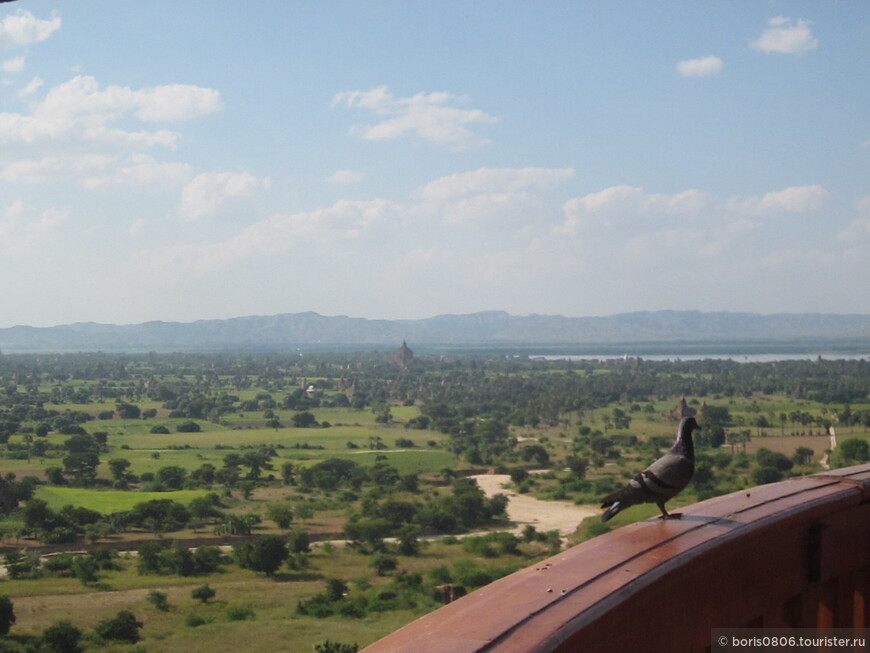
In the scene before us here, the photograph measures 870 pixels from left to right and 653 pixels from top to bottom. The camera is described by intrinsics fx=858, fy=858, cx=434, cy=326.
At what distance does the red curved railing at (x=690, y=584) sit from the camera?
116cm

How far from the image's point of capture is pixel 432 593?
54.6ft

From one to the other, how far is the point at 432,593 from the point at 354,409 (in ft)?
138

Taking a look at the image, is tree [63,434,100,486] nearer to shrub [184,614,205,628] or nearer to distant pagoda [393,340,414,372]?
shrub [184,614,205,628]

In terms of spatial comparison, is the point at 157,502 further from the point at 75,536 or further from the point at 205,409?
the point at 205,409

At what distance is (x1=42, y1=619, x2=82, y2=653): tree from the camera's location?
45.5 ft

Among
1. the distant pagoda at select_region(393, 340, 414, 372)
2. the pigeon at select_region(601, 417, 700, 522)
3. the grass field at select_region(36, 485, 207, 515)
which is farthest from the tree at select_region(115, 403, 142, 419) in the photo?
the pigeon at select_region(601, 417, 700, 522)

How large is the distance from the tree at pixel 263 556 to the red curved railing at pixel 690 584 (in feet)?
59.0

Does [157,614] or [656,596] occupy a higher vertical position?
[656,596]

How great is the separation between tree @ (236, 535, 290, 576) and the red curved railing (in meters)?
18.0

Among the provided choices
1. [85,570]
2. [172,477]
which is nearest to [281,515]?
[85,570]

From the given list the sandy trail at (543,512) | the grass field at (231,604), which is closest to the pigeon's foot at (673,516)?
the grass field at (231,604)

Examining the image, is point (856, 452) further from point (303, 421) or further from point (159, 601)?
point (303, 421)

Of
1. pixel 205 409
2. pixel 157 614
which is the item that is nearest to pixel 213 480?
pixel 157 614

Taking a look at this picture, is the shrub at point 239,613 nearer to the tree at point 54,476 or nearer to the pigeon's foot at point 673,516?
the tree at point 54,476
